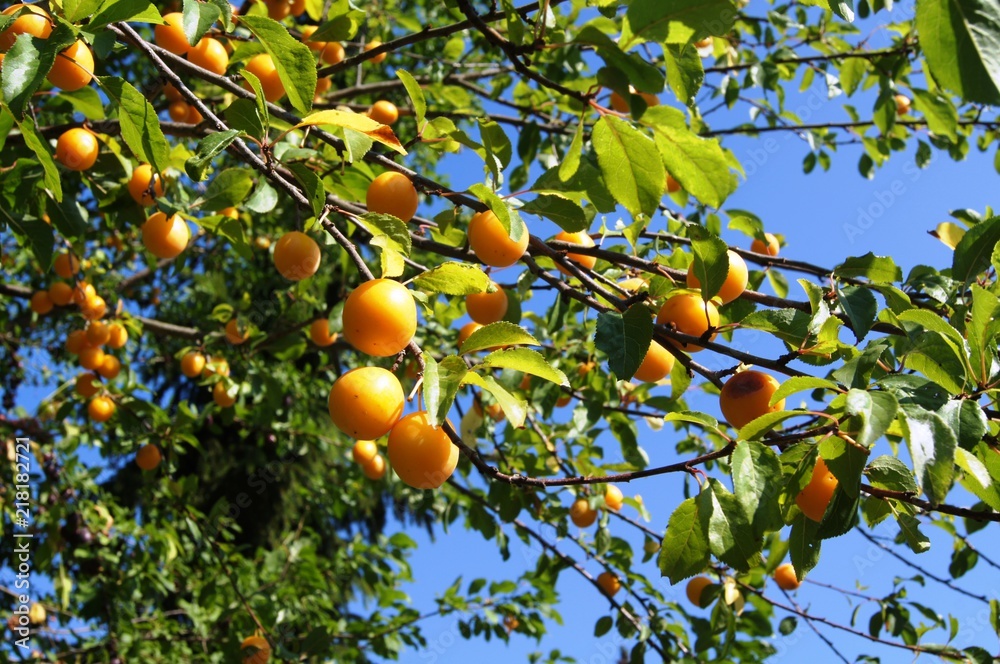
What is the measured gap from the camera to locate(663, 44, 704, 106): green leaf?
3.84 feet

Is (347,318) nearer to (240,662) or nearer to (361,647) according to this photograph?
(240,662)

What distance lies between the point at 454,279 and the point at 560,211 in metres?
0.35

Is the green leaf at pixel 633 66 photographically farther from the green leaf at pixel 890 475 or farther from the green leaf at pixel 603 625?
the green leaf at pixel 603 625

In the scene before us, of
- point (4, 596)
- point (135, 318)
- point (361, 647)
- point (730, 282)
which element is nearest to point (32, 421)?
point (4, 596)

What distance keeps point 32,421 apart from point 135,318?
4.89 ft

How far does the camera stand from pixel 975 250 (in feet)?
4.05

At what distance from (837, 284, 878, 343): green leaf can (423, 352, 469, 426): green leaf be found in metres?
0.73

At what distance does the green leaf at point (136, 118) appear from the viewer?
1.31 metres

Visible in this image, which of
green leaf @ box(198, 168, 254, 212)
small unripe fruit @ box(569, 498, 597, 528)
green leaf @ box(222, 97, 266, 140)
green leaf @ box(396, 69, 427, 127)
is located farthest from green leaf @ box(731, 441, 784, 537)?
small unripe fruit @ box(569, 498, 597, 528)

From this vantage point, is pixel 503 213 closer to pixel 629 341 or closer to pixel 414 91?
pixel 629 341

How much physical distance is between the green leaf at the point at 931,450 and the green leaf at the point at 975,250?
0.57 m

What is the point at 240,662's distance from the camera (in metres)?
3.10

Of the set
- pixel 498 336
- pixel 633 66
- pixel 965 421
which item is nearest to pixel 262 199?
pixel 498 336

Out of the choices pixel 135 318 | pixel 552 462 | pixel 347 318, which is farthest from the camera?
pixel 135 318
